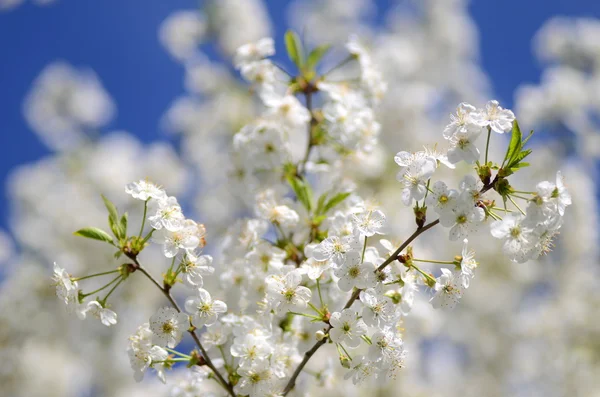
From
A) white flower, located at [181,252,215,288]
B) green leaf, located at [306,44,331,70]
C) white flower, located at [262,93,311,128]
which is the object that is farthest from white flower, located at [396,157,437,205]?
green leaf, located at [306,44,331,70]

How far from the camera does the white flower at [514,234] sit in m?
1.56

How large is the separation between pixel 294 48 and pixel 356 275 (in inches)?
58.7

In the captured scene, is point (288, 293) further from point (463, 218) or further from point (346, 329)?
point (463, 218)

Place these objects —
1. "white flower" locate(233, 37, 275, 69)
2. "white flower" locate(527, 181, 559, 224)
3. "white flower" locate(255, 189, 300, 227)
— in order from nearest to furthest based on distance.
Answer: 1. "white flower" locate(527, 181, 559, 224)
2. "white flower" locate(255, 189, 300, 227)
3. "white flower" locate(233, 37, 275, 69)

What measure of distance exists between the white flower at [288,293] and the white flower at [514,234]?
1.84 ft

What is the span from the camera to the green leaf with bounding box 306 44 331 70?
109 inches

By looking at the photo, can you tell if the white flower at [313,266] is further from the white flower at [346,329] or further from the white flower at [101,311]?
the white flower at [101,311]

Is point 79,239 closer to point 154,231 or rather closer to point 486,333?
point 486,333

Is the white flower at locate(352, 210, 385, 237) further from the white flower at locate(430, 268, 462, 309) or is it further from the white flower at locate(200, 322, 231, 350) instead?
the white flower at locate(200, 322, 231, 350)

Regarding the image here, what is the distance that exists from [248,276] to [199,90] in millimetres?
7134

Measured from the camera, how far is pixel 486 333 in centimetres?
830

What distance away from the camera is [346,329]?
167 cm

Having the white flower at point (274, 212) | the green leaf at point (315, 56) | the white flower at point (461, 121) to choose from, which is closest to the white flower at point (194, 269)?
the white flower at point (274, 212)

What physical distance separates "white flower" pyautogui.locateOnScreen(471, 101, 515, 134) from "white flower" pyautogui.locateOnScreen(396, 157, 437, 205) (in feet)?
0.65
